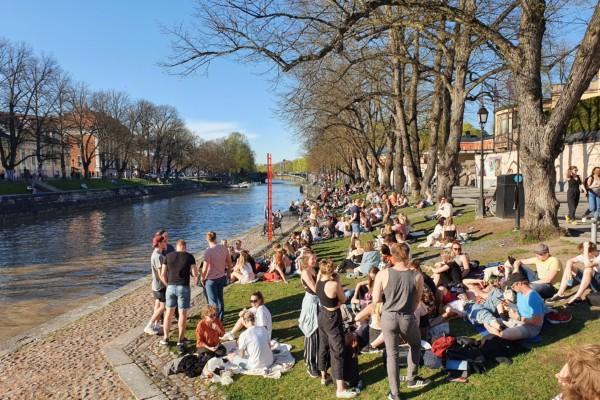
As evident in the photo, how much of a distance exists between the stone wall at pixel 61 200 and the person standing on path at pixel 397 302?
4036 centimetres

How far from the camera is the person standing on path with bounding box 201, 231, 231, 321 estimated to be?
827cm

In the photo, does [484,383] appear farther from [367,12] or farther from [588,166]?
[588,166]

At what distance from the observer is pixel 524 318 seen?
620cm

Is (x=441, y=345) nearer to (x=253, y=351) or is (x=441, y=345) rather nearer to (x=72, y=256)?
(x=253, y=351)

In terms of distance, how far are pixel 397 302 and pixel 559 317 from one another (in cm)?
311

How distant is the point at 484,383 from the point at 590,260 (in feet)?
11.4

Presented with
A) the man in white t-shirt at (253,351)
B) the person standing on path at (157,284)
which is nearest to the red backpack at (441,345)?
the man in white t-shirt at (253,351)

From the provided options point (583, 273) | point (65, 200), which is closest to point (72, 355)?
point (583, 273)

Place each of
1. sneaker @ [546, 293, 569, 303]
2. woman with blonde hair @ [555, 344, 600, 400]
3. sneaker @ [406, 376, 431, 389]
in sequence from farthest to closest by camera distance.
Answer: sneaker @ [546, 293, 569, 303]
sneaker @ [406, 376, 431, 389]
woman with blonde hair @ [555, 344, 600, 400]

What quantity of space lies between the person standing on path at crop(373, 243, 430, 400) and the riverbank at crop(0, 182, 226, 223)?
3976 cm

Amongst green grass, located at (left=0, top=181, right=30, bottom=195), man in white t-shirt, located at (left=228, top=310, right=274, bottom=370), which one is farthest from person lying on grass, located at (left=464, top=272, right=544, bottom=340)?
green grass, located at (left=0, top=181, right=30, bottom=195)

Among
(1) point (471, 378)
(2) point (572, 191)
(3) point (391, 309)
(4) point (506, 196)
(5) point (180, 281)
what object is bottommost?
(1) point (471, 378)

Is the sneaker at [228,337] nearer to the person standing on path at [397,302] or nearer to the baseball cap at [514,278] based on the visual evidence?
the person standing on path at [397,302]

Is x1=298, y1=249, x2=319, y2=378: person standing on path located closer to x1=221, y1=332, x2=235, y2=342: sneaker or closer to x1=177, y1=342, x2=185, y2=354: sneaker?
x1=221, y1=332, x2=235, y2=342: sneaker
